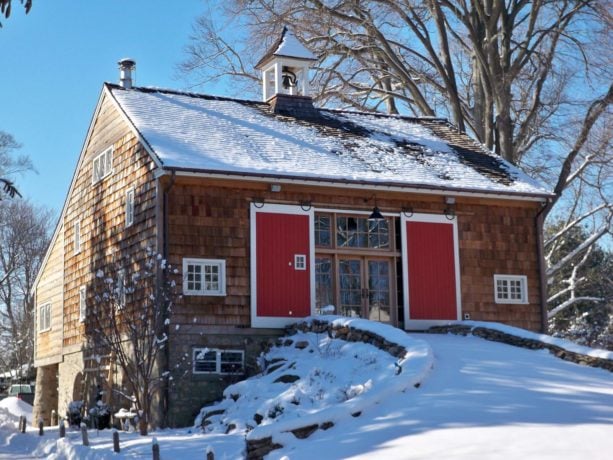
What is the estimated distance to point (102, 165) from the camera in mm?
24219

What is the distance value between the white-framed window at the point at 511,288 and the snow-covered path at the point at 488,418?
5695 millimetres

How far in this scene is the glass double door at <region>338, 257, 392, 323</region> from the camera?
2161 centimetres

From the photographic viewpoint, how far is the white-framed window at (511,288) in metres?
22.7

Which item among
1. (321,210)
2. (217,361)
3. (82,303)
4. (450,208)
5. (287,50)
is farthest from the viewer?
(287,50)

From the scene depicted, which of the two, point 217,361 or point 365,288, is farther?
point 365,288

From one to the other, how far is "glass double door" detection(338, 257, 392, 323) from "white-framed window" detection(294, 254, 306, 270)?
109 cm

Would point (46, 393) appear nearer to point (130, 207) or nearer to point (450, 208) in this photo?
point (130, 207)

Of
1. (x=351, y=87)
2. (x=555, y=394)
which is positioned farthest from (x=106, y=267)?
(x=351, y=87)

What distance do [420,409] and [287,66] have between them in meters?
14.0

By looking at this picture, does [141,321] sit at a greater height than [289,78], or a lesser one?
lesser

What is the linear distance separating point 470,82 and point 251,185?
17606 mm

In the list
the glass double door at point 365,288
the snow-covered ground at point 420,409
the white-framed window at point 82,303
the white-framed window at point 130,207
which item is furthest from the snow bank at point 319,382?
the white-framed window at point 82,303

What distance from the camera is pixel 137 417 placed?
18.9 m

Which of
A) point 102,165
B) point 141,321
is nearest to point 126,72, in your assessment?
point 102,165
